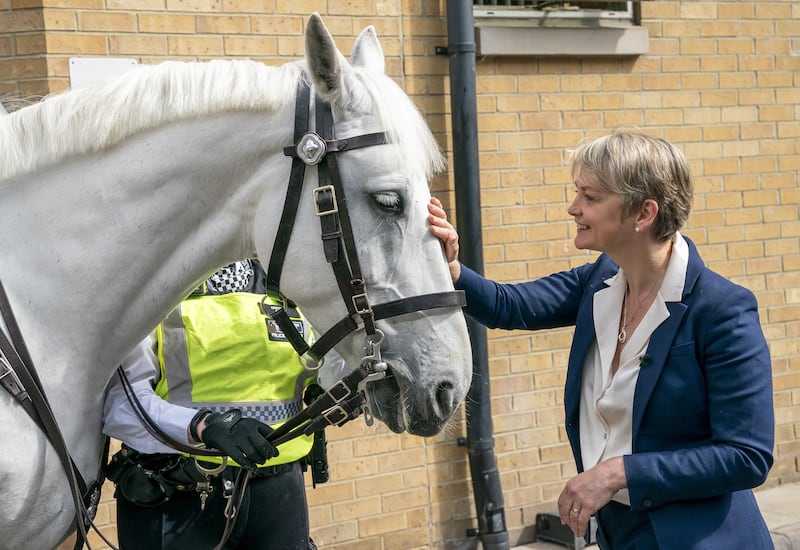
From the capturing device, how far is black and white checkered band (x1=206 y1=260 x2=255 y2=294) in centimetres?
318

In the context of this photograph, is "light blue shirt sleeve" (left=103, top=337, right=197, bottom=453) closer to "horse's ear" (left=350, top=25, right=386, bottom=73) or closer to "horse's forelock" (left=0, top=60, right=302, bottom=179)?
"horse's forelock" (left=0, top=60, right=302, bottom=179)

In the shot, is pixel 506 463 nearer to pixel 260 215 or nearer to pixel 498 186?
pixel 498 186

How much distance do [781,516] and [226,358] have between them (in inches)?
167

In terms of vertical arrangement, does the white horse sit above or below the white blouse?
above

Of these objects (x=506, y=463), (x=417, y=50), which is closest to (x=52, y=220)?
(x=417, y=50)

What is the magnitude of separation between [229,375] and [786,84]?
4.83 m

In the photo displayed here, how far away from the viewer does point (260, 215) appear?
259 cm

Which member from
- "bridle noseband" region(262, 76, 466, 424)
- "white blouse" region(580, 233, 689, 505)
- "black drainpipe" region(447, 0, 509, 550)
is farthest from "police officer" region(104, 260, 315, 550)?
"black drainpipe" region(447, 0, 509, 550)

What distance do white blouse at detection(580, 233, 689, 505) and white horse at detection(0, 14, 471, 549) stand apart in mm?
415

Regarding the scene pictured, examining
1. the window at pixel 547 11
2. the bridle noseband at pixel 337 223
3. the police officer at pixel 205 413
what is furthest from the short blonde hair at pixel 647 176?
the window at pixel 547 11

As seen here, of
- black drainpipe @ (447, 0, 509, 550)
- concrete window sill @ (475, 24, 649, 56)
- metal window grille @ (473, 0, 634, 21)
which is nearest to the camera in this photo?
black drainpipe @ (447, 0, 509, 550)

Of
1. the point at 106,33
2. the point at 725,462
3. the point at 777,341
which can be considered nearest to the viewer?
the point at 725,462

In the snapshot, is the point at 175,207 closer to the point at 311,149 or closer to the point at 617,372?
the point at 311,149

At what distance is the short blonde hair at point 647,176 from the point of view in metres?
2.74
